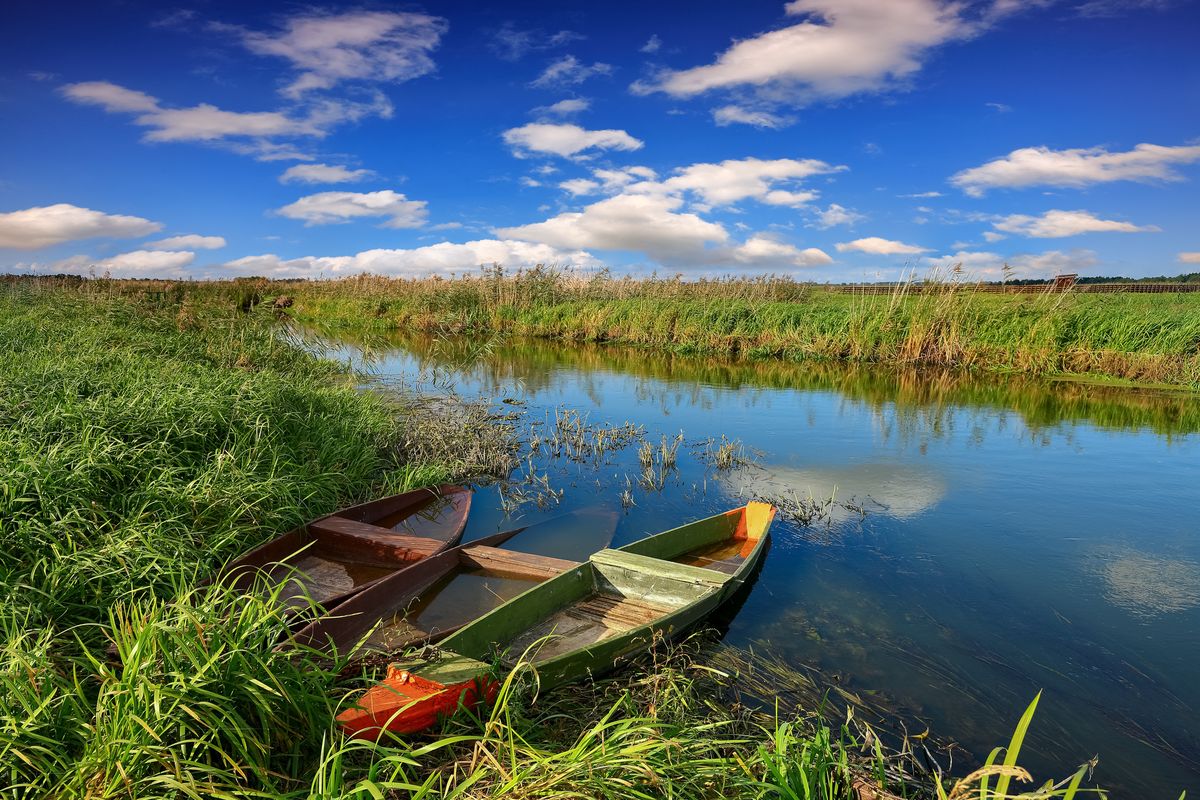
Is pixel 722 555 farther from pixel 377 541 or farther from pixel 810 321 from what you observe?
pixel 810 321

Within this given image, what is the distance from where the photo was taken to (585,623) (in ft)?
16.0

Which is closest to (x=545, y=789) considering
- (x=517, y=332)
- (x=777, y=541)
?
(x=777, y=541)

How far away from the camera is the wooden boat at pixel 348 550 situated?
5113 mm

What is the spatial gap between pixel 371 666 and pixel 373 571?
7.27 ft

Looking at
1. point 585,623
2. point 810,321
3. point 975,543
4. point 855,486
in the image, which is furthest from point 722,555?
point 810,321

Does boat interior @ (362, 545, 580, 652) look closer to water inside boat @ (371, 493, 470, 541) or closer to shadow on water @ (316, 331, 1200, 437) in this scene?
water inside boat @ (371, 493, 470, 541)

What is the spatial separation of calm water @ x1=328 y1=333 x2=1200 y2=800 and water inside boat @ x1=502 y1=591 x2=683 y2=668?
89 centimetres

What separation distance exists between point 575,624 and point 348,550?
2.39 m

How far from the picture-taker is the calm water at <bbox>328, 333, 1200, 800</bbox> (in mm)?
4551

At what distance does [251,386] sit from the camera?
7.41 meters

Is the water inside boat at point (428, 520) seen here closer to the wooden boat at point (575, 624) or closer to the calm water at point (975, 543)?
the calm water at point (975, 543)

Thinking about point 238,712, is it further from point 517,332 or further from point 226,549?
point 517,332

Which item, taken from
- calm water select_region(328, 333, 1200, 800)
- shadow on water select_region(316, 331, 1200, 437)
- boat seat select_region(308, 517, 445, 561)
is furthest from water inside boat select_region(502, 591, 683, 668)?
shadow on water select_region(316, 331, 1200, 437)

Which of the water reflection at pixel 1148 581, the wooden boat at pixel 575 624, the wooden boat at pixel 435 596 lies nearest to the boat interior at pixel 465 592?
the wooden boat at pixel 435 596
